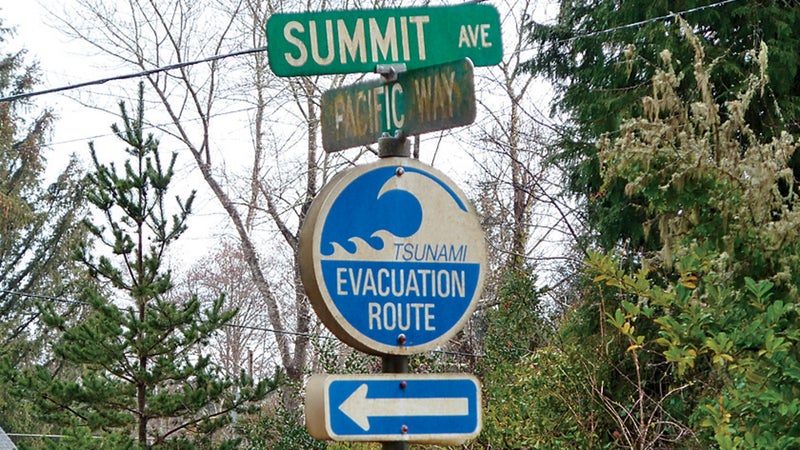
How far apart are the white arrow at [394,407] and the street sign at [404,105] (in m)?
0.72

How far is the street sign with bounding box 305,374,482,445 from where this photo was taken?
9.22ft

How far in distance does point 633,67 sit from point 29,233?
74.5 ft

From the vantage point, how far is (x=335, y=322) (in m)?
2.83

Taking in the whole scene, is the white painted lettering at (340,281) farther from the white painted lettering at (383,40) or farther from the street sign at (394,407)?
the white painted lettering at (383,40)

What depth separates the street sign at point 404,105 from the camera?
3.09 meters

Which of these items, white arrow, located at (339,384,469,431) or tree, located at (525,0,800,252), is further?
tree, located at (525,0,800,252)

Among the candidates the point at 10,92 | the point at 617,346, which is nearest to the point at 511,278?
the point at 617,346

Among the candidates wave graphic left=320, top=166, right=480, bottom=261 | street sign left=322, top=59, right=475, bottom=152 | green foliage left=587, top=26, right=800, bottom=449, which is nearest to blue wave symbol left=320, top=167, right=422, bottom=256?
wave graphic left=320, top=166, right=480, bottom=261

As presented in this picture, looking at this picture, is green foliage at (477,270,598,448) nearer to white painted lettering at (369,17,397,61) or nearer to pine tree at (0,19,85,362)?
white painted lettering at (369,17,397,61)

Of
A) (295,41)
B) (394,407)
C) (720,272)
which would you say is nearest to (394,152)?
(295,41)

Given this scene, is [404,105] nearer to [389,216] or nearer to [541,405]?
[389,216]

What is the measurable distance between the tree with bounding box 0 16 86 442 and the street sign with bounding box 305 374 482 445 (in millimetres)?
27152

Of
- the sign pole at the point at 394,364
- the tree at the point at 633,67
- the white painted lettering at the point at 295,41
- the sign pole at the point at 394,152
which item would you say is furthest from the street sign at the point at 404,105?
the tree at the point at 633,67

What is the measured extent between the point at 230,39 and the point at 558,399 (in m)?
15.3
